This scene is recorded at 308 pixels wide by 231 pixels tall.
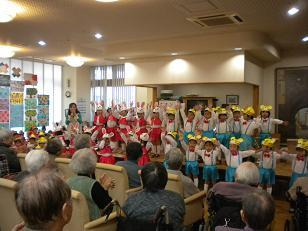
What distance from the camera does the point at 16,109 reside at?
10.4 metres

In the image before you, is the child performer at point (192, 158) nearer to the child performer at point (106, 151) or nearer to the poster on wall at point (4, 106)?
the child performer at point (106, 151)

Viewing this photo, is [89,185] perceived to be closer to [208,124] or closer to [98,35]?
[208,124]

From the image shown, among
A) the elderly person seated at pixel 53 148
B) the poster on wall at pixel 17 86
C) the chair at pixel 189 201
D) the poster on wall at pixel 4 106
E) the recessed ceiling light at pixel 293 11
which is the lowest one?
the chair at pixel 189 201

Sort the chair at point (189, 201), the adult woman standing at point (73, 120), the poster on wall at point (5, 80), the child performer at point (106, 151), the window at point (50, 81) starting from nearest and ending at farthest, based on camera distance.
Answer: the chair at point (189, 201) → the child performer at point (106, 151) → the adult woman standing at point (73, 120) → the poster on wall at point (5, 80) → the window at point (50, 81)

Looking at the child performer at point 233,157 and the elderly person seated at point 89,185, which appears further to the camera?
the child performer at point 233,157

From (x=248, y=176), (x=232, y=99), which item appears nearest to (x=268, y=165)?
(x=248, y=176)

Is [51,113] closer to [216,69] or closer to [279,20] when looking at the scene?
[216,69]

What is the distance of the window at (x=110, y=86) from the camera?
1119 centimetres

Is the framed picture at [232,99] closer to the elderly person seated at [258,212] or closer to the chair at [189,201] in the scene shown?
the chair at [189,201]

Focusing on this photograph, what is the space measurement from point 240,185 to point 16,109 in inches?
376

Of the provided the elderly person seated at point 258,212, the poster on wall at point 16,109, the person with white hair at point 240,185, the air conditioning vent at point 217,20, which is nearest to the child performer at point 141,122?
the air conditioning vent at point 217,20

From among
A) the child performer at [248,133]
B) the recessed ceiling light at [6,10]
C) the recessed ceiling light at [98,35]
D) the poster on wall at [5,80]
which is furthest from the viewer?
the poster on wall at [5,80]

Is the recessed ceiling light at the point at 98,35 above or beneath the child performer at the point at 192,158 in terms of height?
above

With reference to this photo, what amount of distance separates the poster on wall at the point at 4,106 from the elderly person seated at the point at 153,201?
29.9ft
